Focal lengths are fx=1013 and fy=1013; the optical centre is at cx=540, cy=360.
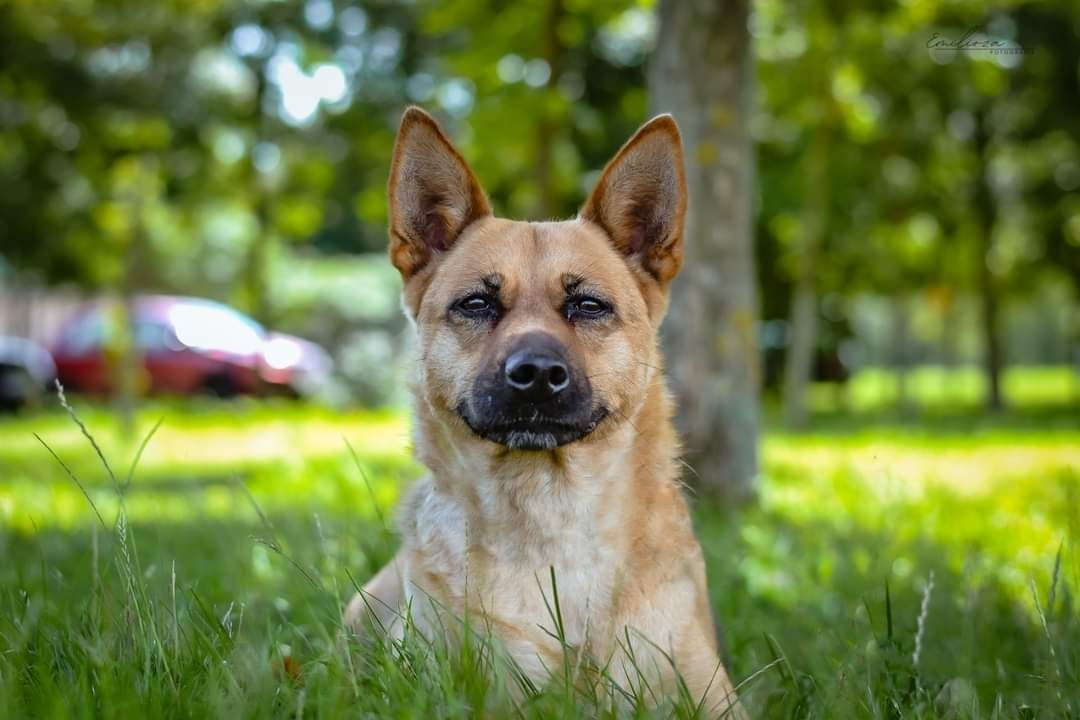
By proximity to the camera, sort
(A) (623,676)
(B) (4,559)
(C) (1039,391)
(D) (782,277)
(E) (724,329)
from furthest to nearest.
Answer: (C) (1039,391) < (D) (782,277) < (E) (724,329) < (B) (4,559) < (A) (623,676)

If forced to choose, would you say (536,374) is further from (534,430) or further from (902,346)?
(902,346)

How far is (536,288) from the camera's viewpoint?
11.2 feet

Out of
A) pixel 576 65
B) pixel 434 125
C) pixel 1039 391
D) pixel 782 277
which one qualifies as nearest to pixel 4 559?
pixel 434 125

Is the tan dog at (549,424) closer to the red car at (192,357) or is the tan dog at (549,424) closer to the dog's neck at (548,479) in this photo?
the dog's neck at (548,479)

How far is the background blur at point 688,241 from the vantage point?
17.0 feet

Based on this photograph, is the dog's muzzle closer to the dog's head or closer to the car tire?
the dog's head

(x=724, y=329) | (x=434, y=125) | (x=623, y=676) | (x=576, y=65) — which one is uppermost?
(x=576, y=65)

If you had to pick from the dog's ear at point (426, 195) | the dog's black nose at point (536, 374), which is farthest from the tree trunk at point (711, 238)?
the dog's black nose at point (536, 374)

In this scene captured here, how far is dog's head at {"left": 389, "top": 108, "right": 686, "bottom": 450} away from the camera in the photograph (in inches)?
121

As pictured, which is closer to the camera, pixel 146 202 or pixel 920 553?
pixel 920 553

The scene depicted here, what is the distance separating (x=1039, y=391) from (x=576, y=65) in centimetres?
2279

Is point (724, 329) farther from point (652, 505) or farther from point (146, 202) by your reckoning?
point (146, 202)

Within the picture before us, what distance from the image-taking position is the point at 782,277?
83.4ft

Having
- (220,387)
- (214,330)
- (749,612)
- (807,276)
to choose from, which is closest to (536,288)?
(749,612)
